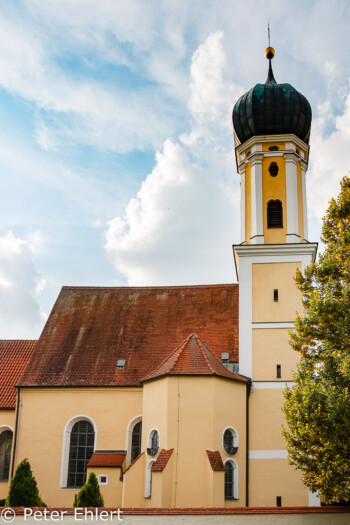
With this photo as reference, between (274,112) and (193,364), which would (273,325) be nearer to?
(193,364)

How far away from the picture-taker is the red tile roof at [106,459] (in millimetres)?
22200

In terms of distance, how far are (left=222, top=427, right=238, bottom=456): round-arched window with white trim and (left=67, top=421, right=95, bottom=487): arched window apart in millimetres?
6167

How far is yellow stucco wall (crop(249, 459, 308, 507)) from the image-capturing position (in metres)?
20.7

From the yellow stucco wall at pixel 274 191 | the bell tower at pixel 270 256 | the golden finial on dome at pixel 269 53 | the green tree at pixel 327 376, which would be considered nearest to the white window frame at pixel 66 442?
the bell tower at pixel 270 256

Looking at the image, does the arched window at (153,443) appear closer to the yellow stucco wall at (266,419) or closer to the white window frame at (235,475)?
the white window frame at (235,475)

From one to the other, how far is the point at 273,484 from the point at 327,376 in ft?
26.8

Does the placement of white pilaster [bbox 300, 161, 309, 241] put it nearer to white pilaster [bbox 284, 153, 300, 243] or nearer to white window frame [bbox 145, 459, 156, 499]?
white pilaster [bbox 284, 153, 300, 243]

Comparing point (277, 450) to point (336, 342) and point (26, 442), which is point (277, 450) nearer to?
point (336, 342)

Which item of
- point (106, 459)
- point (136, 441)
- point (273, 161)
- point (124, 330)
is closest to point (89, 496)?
point (106, 459)

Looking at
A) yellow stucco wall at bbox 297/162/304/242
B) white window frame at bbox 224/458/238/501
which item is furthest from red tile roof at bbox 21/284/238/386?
white window frame at bbox 224/458/238/501

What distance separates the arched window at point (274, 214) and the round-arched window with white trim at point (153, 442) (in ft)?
33.0

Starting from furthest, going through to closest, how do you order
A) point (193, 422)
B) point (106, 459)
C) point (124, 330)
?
1. point (124, 330)
2. point (106, 459)
3. point (193, 422)

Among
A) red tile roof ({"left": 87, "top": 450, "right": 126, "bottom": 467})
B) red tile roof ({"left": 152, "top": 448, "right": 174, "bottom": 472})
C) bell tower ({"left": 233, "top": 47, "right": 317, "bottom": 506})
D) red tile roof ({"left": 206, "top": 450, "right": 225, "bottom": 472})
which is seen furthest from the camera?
red tile roof ({"left": 87, "top": 450, "right": 126, "bottom": 467})

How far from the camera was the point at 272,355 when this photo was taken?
896 inches
